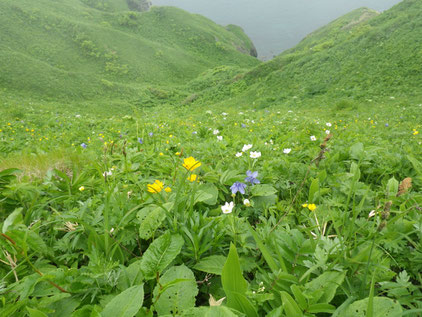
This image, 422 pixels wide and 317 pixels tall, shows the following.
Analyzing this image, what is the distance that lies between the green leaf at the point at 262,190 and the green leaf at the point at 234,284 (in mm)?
898

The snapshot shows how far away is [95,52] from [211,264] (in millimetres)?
37993

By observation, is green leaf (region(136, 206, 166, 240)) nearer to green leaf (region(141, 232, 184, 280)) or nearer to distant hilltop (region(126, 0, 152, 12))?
green leaf (region(141, 232, 184, 280))

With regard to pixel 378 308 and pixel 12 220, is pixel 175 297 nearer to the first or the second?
pixel 378 308

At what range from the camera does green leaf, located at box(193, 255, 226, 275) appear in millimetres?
1165

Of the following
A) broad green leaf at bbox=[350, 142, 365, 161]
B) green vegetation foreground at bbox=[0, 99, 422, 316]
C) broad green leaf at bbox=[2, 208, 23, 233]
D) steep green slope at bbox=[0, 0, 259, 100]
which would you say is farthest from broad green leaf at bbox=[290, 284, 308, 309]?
steep green slope at bbox=[0, 0, 259, 100]

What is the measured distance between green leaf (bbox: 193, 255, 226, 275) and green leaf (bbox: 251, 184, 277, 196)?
2.40 ft

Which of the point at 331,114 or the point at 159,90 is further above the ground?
the point at 159,90

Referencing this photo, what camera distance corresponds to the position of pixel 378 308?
2.94 feet

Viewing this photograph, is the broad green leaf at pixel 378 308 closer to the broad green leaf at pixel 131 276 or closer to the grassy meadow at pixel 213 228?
the grassy meadow at pixel 213 228

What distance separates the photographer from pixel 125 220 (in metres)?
1.39

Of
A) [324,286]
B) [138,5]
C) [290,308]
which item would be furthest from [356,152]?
[138,5]

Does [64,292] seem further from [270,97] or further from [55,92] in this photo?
[55,92]

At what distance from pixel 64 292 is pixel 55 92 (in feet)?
79.1

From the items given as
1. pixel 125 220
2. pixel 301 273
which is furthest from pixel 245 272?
pixel 125 220
